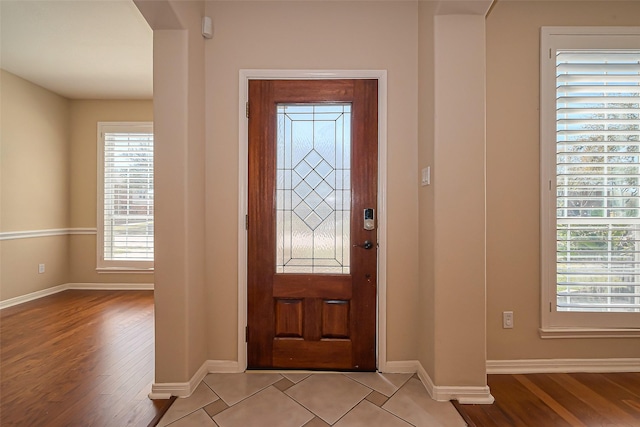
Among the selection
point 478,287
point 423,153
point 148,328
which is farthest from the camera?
point 148,328

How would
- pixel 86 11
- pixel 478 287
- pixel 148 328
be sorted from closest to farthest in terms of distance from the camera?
pixel 478 287 → pixel 86 11 → pixel 148 328

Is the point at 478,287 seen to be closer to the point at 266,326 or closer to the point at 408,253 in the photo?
the point at 408,253

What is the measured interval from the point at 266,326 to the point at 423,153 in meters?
1.76

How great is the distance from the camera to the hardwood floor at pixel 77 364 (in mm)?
1754

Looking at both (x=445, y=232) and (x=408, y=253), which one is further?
(x=408, y=253)

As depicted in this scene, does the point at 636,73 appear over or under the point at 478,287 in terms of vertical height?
over

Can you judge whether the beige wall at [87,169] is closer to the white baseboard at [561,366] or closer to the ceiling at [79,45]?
the ceiling at [79,45]

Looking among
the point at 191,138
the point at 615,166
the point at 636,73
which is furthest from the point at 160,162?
the point at 636,73

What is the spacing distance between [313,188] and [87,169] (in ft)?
13.8

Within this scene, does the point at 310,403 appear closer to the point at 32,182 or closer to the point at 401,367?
the point at 401,367

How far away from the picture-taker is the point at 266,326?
2219 millimetres

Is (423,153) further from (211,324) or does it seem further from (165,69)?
(211,324)

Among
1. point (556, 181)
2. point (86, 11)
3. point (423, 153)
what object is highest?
point (86, 11)

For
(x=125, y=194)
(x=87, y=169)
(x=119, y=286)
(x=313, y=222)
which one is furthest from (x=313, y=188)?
(x=87, y=169)
